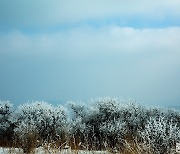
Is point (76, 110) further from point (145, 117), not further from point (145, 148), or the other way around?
point (145, 148)

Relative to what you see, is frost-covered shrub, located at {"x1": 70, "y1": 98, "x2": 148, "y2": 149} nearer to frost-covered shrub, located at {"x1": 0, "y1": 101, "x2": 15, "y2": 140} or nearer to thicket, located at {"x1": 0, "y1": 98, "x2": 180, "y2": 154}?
thicket, located at {"x1": 0, "y1": 98, "x2": 180, "y2": 154}

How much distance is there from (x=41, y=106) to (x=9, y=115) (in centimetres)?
188

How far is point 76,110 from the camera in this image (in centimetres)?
2314

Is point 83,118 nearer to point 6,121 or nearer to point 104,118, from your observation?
point 104,118

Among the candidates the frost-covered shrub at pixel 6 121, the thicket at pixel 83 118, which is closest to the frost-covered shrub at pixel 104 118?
the thicket at pixel 83 118

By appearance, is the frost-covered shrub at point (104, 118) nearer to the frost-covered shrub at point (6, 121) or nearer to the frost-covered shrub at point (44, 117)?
the frost-covered shrub at point (44, 117)

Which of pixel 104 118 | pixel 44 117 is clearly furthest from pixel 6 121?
pixel 104 118

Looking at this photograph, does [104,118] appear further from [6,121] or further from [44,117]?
[6,121]

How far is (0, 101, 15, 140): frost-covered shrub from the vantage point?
2111 centimetres

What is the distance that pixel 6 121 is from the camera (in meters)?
22.0

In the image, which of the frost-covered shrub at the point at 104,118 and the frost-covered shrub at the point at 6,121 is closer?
the frost-covered shrub at the point at 104,118

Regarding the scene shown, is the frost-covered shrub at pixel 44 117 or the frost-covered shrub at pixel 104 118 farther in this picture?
the frost-covered shrub at pixel 44 117

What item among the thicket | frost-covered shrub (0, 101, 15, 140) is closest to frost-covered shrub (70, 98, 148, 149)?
the thicket

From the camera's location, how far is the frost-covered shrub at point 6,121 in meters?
21.1
